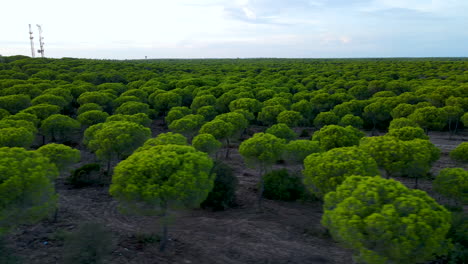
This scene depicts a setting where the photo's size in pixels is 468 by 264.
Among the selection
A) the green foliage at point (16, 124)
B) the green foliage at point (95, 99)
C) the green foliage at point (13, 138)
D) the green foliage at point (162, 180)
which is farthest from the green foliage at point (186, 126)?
the green foliage at point (162, 180)

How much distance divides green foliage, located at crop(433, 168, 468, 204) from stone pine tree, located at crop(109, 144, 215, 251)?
42.2 ft

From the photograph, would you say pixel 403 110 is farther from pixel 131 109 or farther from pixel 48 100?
pixel 48 100

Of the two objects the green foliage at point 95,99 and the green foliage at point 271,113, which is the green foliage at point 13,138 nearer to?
the green foliage at point 95,99

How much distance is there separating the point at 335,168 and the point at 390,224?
16.8ft

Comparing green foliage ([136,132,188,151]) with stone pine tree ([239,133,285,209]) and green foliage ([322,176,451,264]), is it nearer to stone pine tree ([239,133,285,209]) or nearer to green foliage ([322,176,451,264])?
stone pine tree ([239,133,285,209])

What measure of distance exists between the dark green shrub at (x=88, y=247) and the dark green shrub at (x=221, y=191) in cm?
807

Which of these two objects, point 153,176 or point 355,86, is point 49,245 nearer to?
point 153,176

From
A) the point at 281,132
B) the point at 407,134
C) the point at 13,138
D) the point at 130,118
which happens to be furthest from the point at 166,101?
the point at 407,134

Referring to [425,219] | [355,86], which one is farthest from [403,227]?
[355,86]

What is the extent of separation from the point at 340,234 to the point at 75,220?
45.4 ft

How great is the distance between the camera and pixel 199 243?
16016mm

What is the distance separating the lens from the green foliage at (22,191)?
11953 mm

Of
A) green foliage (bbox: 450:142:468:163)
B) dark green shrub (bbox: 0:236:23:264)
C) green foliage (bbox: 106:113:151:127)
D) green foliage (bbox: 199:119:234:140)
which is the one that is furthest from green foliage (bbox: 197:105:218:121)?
dark green shrub (bbox: 0:236:23:264)

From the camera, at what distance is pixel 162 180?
13273 mm
